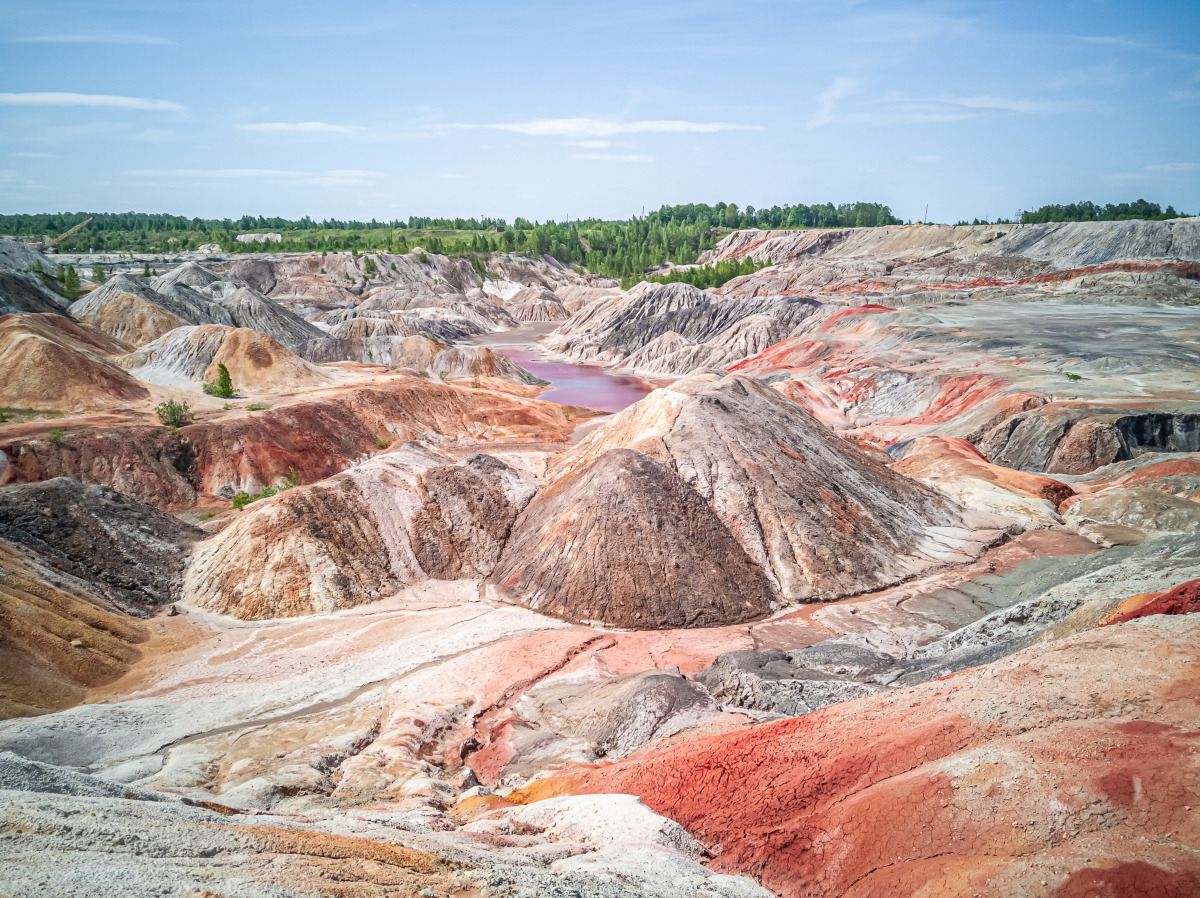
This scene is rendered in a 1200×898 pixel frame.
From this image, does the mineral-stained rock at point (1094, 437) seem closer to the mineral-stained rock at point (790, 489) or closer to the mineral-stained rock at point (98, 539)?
the mineral-stained rock at point (790, 489)

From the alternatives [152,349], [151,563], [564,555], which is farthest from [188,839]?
[152,349]

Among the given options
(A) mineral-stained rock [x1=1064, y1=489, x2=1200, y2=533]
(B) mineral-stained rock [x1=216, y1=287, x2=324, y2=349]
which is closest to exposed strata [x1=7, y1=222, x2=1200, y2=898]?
(A) mineral-stained rock [x1=1064, y1=489, x2=1200, y2=533]

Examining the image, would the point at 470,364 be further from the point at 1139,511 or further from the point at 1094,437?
the point at 1139,511

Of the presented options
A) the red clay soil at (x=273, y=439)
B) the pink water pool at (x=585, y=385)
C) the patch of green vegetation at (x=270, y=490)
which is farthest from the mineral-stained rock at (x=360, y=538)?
the pink water pool at (x=585, y=385)

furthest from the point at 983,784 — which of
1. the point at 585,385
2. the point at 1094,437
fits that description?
the point at 585,385

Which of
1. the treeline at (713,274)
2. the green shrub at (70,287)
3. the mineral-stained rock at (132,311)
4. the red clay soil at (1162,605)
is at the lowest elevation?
the red clay soil at (1162,605)

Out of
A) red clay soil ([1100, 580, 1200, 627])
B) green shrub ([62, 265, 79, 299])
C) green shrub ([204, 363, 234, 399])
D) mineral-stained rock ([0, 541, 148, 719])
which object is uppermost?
green shrub ([62, 265, 79, 299])

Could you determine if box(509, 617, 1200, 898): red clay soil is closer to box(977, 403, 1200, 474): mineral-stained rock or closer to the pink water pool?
box(977, 403, 1200, 474): mineral-stained rock
